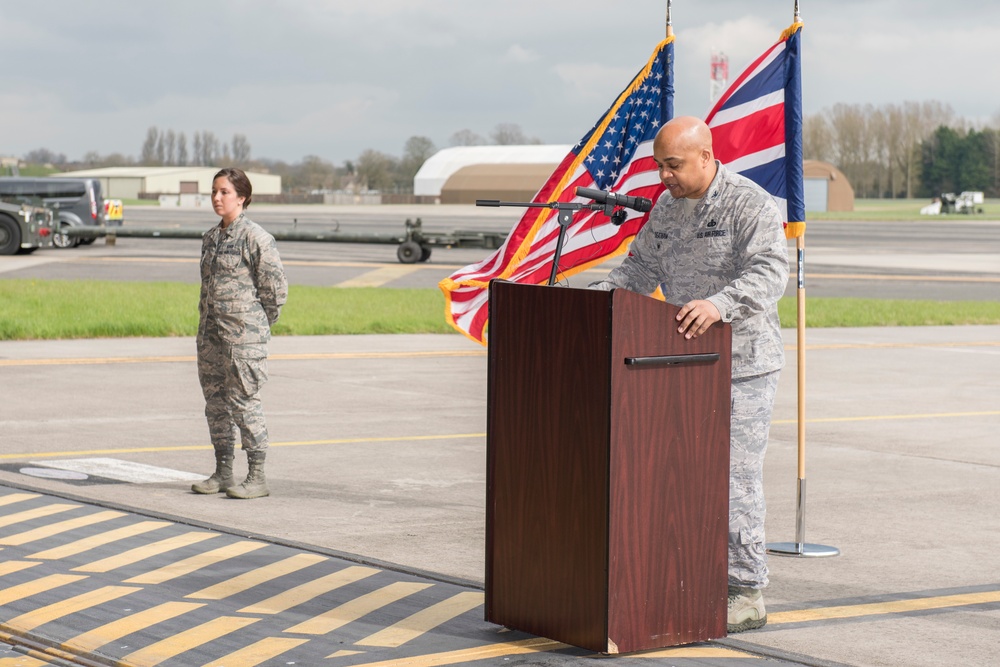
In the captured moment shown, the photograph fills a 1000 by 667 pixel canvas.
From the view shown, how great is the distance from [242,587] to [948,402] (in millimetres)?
8336

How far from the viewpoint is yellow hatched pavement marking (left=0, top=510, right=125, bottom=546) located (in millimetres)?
6723

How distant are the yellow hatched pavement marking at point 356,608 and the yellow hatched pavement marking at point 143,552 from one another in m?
1.25

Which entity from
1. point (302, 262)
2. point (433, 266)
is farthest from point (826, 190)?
point (302, 262)

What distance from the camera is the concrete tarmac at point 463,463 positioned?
581 centimetres

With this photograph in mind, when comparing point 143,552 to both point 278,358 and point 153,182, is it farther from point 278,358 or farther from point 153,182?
point 153,182

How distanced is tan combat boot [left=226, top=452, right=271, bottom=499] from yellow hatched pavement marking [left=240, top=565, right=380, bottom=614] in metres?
1.83

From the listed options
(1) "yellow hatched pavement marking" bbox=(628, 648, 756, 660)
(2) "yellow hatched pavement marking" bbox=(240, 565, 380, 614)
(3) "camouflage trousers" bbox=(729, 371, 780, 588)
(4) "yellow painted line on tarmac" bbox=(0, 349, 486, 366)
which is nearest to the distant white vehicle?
(4) "yellow painted line on tarmac" bbox=(0, 349, 486, 366)

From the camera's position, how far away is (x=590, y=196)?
520 centimetres

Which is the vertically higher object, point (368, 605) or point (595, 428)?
point (595, 428)

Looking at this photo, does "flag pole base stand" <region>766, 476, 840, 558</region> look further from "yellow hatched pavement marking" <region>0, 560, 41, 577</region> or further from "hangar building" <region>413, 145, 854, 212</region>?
"hangar building" <region>413, 145, 854, 212</region>

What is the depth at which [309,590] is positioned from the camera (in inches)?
230

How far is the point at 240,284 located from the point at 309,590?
99.6 inches

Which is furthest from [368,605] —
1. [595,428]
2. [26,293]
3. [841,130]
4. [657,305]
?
[841,130]

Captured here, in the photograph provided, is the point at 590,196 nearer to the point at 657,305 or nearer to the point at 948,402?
the point at 657,305
